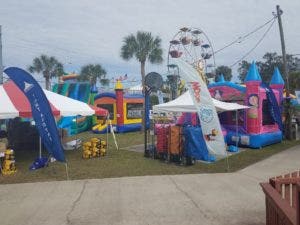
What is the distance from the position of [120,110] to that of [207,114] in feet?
41.9

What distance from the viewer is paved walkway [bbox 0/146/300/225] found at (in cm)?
582

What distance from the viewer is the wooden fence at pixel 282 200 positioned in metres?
3.48

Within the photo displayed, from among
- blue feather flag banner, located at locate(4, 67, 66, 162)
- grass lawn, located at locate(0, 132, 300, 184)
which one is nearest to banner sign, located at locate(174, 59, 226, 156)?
grass lawn, located at locate(0, 132, 300, 184)

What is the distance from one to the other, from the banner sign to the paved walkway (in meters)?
1.03

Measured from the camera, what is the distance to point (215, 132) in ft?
33.3

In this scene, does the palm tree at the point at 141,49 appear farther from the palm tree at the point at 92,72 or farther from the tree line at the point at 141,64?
the palm tree at the point at 92,72

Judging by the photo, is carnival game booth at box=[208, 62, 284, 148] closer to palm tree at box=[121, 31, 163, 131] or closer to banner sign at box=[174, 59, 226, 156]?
banner sign at box=[174, 59, 226, 156]

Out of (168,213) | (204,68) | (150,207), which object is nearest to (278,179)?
(168,213)

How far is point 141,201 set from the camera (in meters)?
6.83

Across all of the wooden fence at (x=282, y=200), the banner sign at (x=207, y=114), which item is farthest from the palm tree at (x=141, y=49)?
the wooden fence at (x=282, y=200)

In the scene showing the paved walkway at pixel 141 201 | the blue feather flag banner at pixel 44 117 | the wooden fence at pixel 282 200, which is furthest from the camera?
the blue feather flag banner at pixel 44 117

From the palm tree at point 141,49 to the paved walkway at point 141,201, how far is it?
2203cm

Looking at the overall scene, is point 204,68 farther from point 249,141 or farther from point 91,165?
point 91,165

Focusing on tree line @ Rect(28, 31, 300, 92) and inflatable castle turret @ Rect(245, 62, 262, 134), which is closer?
inflatable castle turret @ Rect(245, 62, 262, 134)
